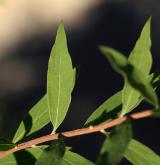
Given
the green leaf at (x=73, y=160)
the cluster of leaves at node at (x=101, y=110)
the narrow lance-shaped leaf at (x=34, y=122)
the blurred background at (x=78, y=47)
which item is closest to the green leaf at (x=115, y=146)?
the cluster of leaves at node at (x=101, y=110)

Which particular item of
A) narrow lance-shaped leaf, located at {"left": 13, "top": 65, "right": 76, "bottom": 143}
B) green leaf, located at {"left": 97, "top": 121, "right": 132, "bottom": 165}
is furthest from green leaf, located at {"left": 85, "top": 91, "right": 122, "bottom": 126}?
green leaf, located at {"left": 97, "top": 121, "right": 132, "bottom": 165}

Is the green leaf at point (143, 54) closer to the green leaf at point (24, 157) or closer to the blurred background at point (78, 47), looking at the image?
the green leaf at point (24, 157)

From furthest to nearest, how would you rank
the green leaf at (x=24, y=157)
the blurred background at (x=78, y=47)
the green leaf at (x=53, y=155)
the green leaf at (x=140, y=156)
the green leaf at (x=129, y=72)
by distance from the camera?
the blurred background at (x=78, y=47)
the green leaf at (x=24, y=157)
the green leaf at (x=140, y=156)
the green leaf at (x=53, y=155)
the green leaf at (x=129, y=72)

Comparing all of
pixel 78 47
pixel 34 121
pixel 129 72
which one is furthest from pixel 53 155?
pixel 78 47

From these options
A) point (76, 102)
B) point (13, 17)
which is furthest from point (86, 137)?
point (13, 17)

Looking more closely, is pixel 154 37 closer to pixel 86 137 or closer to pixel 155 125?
pixel 155 125

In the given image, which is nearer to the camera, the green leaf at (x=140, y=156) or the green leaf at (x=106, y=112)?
the green leaf at (x=140, y=156)

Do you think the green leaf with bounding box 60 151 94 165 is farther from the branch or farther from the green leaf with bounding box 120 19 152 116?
the green leaf with bounding box 120 19 152 116
